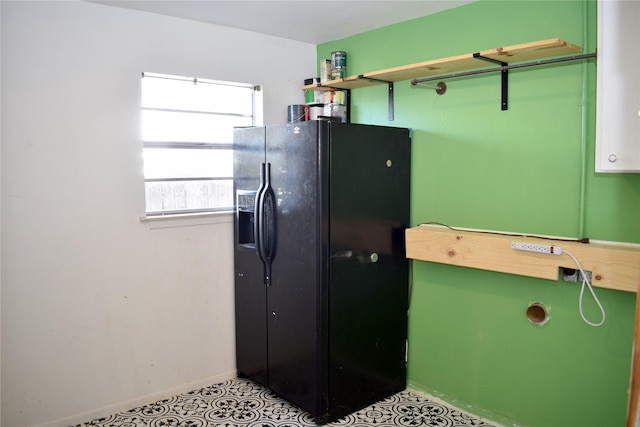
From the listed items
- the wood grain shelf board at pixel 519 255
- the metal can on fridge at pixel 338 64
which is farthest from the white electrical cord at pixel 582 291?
the metal can on fridge at pixel 338 64

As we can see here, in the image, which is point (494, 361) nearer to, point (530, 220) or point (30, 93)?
point (530, 220)

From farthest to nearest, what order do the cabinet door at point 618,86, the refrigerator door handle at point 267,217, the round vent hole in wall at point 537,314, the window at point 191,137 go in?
the window at point 191,137 → the refrigerator door handle at point 267,217 → the round vent hole in wall at point 537,314 → the cabinet door at point 618,86

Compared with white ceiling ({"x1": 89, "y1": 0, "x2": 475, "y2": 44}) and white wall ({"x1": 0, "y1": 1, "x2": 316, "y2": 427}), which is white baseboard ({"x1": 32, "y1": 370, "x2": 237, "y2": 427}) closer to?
white wall ({"x1": 0, "y1": 1, "x2": 316, "y2": 427})

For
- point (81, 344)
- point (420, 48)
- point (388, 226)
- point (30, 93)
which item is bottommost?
point (81, 344)

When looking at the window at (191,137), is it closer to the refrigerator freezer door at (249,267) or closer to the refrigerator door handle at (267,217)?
the refrigerator freezer door at (249,267)

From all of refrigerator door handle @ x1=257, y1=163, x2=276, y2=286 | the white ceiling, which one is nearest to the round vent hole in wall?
refrigerator door handle @ x1=257, y1=163, x2=276, y2=286

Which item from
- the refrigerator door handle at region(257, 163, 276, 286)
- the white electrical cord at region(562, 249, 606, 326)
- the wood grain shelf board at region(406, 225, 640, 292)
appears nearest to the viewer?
the wood grain shelf board at region(406, 225, 640, 292)

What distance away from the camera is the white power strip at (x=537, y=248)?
238 centimetres

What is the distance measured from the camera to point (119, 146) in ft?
9.64

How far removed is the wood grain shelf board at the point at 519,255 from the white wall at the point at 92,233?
1261 mm

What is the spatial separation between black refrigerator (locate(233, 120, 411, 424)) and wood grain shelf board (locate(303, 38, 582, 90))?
1.04ft

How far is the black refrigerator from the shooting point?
279 cm

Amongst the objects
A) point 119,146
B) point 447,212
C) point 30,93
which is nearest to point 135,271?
point 119,146

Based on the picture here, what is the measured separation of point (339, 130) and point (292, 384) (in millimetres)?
1428
